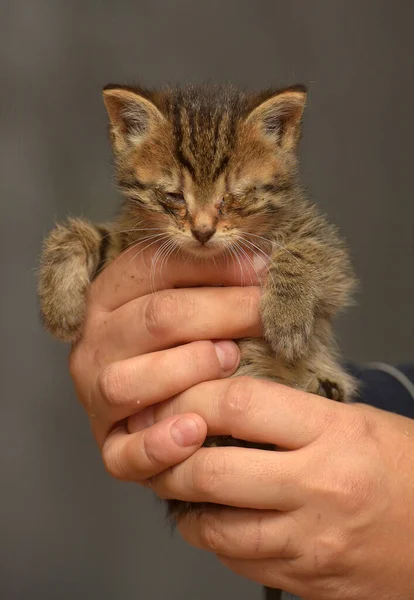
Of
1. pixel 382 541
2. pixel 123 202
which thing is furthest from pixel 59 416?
pixel 382 541

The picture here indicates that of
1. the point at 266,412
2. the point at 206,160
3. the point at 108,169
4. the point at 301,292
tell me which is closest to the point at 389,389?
the point at 301,292

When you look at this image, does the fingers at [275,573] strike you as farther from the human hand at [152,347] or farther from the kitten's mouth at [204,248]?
the kitten's mouth at [204,248]

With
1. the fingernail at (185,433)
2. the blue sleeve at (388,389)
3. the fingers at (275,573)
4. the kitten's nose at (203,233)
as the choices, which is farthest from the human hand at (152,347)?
the blue sleeve at (388,389)

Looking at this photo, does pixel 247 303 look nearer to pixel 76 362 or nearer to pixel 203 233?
pixel 203 233

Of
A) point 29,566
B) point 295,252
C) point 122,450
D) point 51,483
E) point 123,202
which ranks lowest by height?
point 29,566

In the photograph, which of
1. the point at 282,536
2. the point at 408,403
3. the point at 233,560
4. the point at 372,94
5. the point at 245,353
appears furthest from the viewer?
the point at 372,94

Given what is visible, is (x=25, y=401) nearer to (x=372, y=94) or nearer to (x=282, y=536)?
(x=282, y=536)

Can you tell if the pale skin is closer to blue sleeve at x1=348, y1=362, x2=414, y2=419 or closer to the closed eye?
the closed eye
